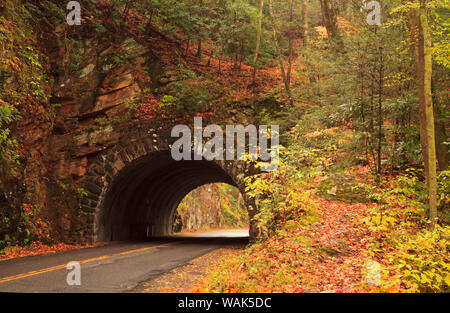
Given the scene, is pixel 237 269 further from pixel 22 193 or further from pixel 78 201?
pixel 78 201

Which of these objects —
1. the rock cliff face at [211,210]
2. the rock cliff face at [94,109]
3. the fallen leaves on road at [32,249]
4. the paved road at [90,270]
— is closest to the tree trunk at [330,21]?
the rock cliff face at [94,109]

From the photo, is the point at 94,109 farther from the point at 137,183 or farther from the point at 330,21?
the point at 330,21

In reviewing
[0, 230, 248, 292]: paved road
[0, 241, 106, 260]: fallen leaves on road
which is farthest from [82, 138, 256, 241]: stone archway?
[0, 230, 248, 292]: paved road

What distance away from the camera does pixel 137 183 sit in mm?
18250

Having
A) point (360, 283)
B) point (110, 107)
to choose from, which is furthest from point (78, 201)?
point (360, 283)

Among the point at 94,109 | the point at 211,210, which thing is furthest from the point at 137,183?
the point at 211,210

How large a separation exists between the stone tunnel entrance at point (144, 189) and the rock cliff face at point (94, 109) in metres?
0.32

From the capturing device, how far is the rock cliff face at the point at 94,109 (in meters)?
15.0

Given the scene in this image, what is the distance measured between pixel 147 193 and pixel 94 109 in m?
6.20

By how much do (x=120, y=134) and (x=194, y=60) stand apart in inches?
254

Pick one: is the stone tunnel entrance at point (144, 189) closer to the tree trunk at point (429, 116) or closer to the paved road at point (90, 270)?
the paved road at point (90, 270)

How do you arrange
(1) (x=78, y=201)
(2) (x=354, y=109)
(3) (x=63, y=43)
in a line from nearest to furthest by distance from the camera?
(2) (x=354, y=109), (1) (x=78, y=201), (3) (x=63, y=43)

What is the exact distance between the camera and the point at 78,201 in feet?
50.4

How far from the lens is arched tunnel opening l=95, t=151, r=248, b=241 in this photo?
53.3ft
